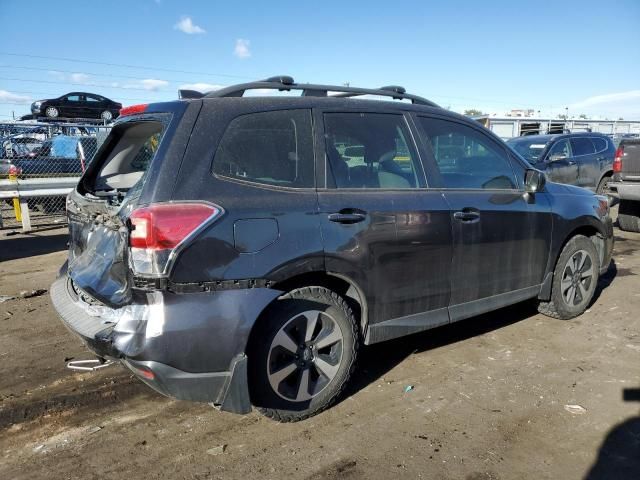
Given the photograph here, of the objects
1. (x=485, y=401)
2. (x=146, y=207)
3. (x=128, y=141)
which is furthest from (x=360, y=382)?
(x=128, y=141)

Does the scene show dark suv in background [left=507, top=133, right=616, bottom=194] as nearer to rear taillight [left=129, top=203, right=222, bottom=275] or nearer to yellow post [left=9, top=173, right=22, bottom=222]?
rear taillight [left=129, top=203, right=222, bottom=275]

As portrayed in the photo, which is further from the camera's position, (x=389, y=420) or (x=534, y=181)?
(x=534, y=181)

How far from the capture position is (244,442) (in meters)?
2.93

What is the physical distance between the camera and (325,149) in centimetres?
316

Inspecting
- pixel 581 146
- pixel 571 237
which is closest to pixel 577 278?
pixel 571 237

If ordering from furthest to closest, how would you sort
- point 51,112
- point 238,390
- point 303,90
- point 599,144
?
point 51,112 → point 599,144 → point 303,90 → point 238,390

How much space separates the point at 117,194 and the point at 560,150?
400 inches

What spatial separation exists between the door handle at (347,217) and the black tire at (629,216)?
8.35 meters

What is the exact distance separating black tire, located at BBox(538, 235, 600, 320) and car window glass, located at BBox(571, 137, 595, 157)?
7341 mm

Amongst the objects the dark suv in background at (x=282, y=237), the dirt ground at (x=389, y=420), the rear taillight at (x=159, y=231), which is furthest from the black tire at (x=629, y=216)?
the rear taillight at (x=159, y=231)

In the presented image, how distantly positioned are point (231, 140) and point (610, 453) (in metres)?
2.75

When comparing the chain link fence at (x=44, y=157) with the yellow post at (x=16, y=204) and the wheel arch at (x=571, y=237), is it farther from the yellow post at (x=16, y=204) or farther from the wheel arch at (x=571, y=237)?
the wheel arch at (x=571, y=237)

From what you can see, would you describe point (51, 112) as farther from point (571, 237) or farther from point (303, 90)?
point (571, 237)

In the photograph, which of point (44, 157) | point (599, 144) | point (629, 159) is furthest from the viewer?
point (599, 144)
